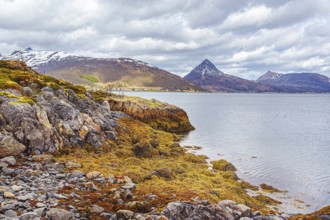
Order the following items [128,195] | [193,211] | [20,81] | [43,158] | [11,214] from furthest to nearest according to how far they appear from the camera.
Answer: [20,81] < [43,158] < [128,195] < [193,211] < [11,214]

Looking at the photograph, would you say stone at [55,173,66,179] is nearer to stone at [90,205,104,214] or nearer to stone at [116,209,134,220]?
stone at [90,205,104,214]

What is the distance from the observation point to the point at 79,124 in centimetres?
3650

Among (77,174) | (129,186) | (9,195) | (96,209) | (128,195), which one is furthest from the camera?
(77,174)

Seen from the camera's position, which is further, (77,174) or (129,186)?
(77,174)

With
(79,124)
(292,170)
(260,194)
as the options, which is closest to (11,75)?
(79,124)

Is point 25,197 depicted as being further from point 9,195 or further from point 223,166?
point 223,166

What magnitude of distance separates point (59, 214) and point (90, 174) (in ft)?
27.8

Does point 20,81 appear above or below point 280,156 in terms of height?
above

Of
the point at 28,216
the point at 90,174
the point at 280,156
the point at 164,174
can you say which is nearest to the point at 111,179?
the point at 90,174

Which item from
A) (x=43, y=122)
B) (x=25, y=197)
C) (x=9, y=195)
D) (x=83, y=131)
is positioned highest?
(x=43, y=122)

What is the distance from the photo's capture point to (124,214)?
1703 centimetres

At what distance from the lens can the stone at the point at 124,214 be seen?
16.9 m

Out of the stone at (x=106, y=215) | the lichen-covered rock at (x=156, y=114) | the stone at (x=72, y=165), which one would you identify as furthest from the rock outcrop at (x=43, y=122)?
the lichen-covered rock at (x=156, y=114)

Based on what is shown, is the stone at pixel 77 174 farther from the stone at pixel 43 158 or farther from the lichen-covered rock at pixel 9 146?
the lichen-covered rock at pixel 9 146
